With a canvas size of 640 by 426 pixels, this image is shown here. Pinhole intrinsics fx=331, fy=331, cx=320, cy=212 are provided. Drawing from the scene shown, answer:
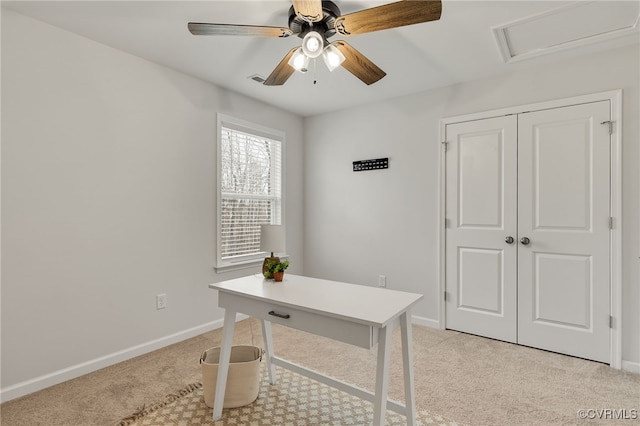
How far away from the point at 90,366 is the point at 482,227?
3.51m

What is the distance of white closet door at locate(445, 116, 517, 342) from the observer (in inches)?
120

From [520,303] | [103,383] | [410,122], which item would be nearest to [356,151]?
[410,122]

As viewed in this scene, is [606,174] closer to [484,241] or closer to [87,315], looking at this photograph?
[484,241]

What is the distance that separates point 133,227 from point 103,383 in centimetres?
116

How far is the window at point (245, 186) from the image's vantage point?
11.5 feet

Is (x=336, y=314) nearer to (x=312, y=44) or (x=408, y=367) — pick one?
(x=408, y=367)

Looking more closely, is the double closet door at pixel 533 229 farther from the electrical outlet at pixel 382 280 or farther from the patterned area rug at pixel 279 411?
the patterned area rug at pixel 279 411

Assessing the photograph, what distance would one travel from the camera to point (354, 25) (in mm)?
1723

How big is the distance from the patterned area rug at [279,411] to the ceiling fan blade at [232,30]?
7.14 ft

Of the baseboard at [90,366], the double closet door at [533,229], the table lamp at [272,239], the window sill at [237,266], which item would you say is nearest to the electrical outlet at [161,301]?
the baseboard at [90,366]

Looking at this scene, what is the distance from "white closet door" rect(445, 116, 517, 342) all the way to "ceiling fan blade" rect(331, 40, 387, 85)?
60.5 inches

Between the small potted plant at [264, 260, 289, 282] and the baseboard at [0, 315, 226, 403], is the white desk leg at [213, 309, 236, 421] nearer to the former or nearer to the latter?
the small potted plant at [264, 260, 289, 282]

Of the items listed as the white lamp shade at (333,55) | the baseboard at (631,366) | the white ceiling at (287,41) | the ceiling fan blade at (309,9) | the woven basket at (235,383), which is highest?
the white ceiling at (287,41)

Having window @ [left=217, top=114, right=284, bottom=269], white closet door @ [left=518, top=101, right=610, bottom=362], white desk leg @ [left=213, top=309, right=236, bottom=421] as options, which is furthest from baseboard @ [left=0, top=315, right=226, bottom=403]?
white closet door @ [left=518, top=101, right=610, bottom=362]
